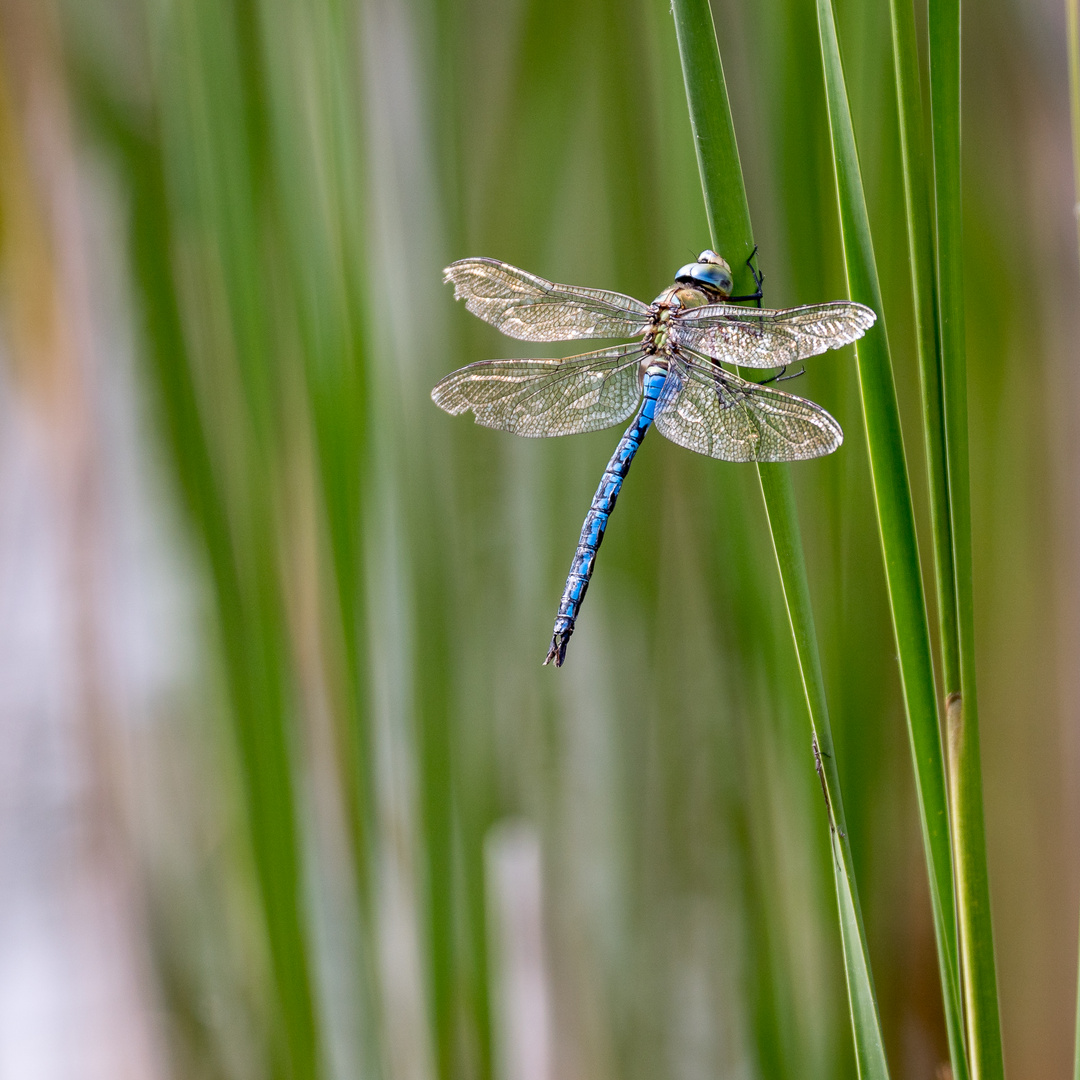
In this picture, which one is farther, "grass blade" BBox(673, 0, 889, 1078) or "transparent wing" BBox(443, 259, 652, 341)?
"transparent wing" BBox(443, 259, 652, 341)

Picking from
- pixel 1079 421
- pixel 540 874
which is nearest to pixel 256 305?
pixel 540 874

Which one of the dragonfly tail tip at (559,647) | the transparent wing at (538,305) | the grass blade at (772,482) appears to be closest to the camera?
the grass blade at (772,482)

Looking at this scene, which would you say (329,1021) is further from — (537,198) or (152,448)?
(537,198)

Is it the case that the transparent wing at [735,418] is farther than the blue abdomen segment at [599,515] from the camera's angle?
No

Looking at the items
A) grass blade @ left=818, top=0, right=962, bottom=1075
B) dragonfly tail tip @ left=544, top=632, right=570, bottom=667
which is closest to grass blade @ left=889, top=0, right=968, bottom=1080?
grass blade @ left=818, top=0, right=962, bottom=1075

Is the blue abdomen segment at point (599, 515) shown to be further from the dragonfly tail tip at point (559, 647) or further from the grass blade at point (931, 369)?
the grass blade at point (931, 369)

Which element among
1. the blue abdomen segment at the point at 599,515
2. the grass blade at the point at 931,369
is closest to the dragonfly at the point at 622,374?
the blue abdomen segment at the point at 599,515

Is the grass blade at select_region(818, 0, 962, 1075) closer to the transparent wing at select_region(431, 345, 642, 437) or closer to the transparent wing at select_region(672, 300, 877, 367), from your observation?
the transparent wing at select_region(672, 300, 877, 367)
